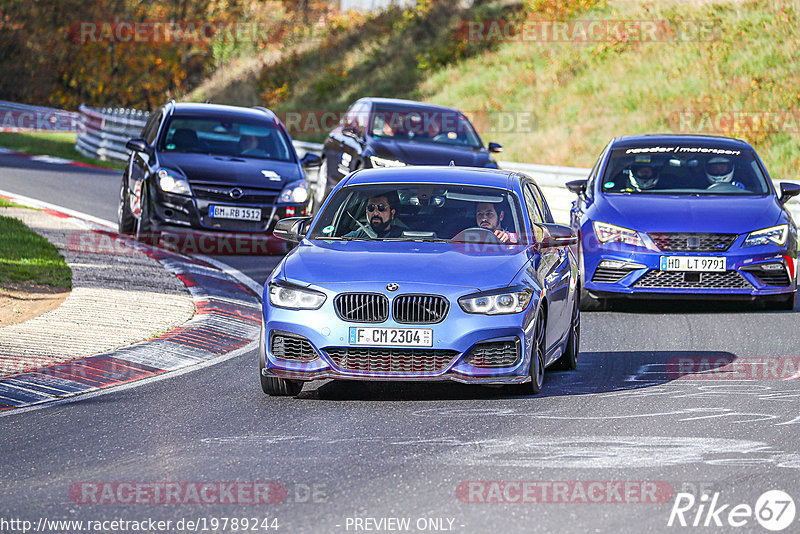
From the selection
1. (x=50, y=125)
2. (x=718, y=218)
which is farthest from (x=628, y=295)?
(x=50, y=125)

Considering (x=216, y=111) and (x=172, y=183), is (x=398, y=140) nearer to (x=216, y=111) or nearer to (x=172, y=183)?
(x=216, y=111)

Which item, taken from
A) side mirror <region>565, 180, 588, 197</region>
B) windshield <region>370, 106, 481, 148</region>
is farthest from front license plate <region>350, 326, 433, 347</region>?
windshield <region>370, 106, 481, 148</region>

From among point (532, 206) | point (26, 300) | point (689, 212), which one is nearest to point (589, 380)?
point (532, 206)

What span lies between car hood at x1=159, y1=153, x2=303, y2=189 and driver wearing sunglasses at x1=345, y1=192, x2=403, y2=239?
7887 mm

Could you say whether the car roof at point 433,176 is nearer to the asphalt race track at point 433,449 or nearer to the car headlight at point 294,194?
the asphalt race track at point 433,449

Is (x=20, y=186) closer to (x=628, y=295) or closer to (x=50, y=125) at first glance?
(x=628, y=295)

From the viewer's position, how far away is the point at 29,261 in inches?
607

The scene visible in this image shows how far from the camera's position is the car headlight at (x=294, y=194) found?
18.3m

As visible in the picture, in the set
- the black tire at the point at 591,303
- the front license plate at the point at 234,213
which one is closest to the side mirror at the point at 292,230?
the black tire at the point at 591,303

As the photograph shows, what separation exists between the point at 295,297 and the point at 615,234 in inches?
216

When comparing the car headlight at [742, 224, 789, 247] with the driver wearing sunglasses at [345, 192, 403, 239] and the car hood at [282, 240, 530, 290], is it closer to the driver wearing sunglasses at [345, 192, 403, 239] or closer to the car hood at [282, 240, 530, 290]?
the car hood at [282, 240, 530, 290]

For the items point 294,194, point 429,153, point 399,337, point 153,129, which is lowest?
point 294,194

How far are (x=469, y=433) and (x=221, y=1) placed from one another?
6683 centimetres

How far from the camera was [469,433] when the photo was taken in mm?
8219
